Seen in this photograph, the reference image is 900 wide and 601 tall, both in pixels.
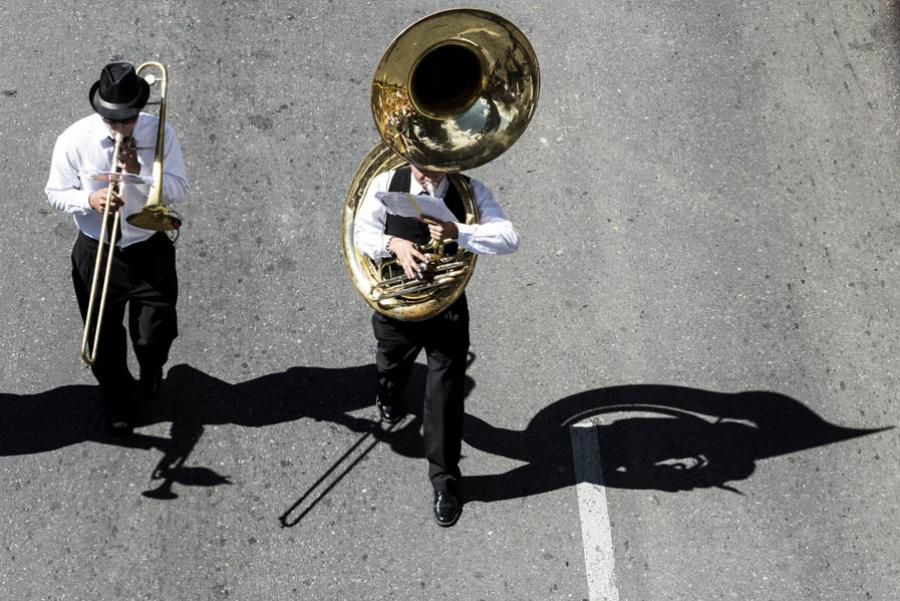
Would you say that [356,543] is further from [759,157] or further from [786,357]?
[759,157]

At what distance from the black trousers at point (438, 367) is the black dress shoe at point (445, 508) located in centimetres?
4

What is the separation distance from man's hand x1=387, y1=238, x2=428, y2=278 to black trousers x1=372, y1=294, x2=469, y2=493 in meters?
0.31

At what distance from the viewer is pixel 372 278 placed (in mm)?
5184

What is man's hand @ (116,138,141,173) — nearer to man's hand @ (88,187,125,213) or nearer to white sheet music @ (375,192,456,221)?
man's hand @ (88,187,125,213)

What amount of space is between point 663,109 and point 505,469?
284 cm

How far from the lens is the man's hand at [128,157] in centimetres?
504

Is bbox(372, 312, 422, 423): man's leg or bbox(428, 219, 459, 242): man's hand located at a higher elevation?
bbox(428, 219, 459, 242): man's hand

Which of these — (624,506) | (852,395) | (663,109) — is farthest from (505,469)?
(663,109)

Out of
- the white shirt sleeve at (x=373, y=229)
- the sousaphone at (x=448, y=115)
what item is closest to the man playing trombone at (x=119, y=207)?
the white shirt sleeve at (x=373, y=229)

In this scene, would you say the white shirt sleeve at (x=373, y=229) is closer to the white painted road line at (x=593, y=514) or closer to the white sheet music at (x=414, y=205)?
the white sheet music at (x=414, y=205)

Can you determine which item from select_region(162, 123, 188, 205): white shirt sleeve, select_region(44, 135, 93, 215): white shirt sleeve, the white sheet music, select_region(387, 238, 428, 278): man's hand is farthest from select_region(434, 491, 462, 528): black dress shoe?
select_region(44, 135, 93, 215): white shirt sleeve

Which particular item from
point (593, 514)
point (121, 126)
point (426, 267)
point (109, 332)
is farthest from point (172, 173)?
point (593, 514)

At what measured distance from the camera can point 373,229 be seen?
203 inches

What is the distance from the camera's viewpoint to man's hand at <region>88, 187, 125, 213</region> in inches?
193
